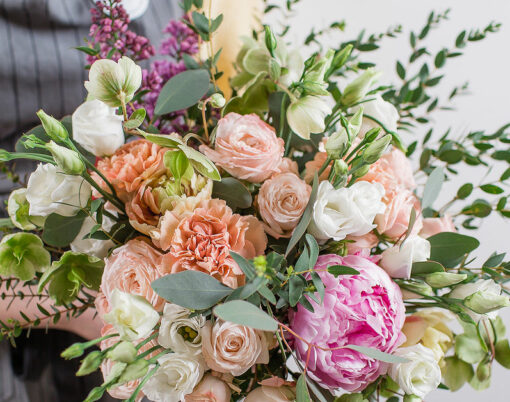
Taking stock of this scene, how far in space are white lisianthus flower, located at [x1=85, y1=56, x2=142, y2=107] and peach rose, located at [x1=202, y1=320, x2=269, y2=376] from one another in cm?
24

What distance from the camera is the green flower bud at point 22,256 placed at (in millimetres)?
444

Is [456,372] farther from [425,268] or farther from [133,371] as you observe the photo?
[133,371]

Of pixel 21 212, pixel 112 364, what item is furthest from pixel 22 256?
pixel 112 364

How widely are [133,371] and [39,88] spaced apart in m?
0.68

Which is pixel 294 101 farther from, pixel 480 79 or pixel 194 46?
pixel 480 79

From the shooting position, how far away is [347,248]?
0.45 m

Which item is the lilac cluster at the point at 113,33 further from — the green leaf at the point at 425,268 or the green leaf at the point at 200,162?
the green leaf at the point at 425,268

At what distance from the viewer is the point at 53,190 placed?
412 millimetres

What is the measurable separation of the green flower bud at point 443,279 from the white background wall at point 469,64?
692mm

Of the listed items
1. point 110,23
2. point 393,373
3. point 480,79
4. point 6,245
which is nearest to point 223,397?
point 393,373

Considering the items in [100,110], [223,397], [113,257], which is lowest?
[223,397]

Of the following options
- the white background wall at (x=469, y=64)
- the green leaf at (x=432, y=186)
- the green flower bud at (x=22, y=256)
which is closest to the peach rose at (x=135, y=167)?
the green flower bud at (x=22, y=256)

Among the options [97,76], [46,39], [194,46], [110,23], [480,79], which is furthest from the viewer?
[480,79]

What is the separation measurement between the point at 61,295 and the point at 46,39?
1.88 feet
